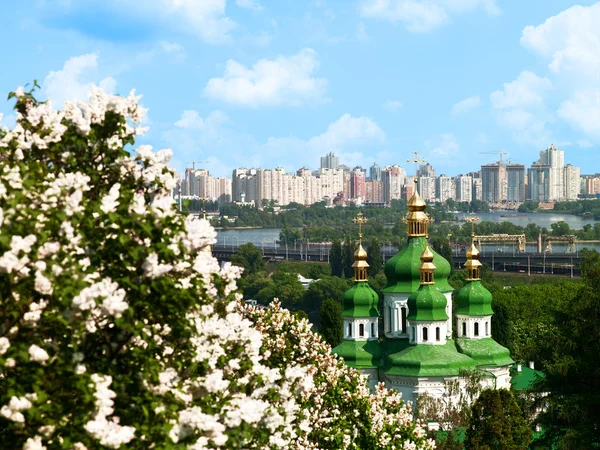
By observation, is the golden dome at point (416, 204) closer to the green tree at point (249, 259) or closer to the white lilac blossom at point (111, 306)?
the white lilac blossom at point (111, 306)

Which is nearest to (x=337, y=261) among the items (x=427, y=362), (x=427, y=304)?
(x=427, y=304)

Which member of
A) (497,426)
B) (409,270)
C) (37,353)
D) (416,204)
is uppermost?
(416,204)

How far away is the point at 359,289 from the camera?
27.4 metres

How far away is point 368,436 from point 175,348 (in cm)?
697

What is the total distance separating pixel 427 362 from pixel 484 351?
1.78m

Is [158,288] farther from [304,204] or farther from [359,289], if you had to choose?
[304,204]

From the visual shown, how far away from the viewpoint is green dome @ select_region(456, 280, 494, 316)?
27547 mm

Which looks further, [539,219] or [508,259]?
[539,219]

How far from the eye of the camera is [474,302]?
27.6 metres

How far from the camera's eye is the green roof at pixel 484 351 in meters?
26.8

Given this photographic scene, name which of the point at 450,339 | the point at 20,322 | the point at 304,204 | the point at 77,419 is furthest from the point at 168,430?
the point at 304,204

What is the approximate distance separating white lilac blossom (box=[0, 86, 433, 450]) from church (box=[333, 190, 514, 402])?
58.6 ft

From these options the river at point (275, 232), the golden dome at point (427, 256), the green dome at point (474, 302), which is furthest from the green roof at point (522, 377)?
the river at point (275, 232)

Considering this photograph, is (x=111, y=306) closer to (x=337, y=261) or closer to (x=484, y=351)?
(x=484, y=351)
